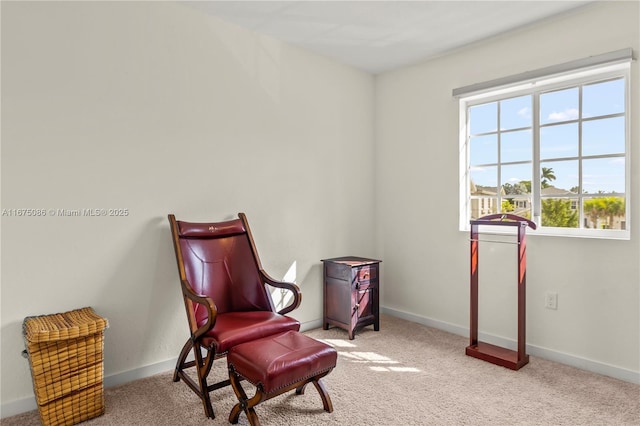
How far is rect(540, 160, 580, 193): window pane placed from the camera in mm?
2928

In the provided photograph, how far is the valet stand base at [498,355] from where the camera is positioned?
109 inches

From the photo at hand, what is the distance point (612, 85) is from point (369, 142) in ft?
6.96

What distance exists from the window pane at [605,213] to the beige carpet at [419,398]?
1057mm

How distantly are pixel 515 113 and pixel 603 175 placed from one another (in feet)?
2.72

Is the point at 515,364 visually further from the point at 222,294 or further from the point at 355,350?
the point at 222,294

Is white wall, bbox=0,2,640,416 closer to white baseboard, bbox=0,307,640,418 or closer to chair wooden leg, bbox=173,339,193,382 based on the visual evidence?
white baseboard, bbox=0,307,640,418

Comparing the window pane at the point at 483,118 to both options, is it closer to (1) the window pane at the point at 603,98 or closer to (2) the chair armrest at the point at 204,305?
(1) the window pane at the point at 603,98

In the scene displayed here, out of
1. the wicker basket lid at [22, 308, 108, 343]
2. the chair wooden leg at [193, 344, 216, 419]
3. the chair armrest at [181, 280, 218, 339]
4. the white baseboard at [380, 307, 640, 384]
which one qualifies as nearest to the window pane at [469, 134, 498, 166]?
the white baseboard at [380, 307, 640, 384]

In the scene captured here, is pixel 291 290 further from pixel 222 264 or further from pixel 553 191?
pixel 553 191

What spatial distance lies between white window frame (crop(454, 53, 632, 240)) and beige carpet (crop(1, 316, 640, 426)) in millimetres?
1007

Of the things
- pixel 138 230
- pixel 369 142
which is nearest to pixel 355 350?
pixel 138 230

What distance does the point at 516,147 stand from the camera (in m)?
3.24

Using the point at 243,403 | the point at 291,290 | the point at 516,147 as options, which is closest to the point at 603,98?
the point at 516,147

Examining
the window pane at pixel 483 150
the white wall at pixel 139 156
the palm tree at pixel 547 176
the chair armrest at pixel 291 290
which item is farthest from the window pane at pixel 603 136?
the chair armrest at pixel 291 290
